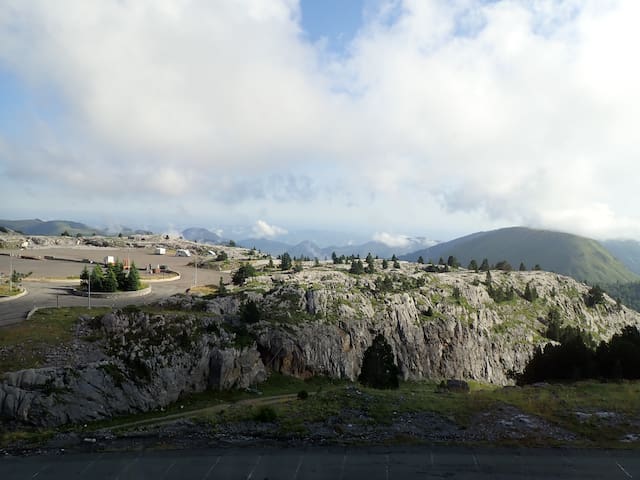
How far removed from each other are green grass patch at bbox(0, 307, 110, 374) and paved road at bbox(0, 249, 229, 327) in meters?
3.22

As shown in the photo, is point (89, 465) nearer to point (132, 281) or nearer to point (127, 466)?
point (127, 466)

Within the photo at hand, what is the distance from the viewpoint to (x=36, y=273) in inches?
3629

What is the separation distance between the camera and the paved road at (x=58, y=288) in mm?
57912

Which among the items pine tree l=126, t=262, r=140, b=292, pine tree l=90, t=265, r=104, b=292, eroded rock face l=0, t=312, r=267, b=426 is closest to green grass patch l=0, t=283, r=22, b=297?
pine tree l=90, t=265, r=104, b=292

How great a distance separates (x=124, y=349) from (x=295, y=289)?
37.1 metres

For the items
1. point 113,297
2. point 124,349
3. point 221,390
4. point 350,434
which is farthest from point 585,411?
point 113,297

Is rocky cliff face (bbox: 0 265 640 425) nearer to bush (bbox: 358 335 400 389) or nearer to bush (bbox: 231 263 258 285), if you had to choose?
bush (bbox: 231 263 258 285)

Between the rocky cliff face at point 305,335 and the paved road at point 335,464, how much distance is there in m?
15.0

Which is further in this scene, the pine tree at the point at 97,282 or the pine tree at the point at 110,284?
the pine tree at the point at 97,282

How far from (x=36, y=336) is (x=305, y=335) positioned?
3723cm

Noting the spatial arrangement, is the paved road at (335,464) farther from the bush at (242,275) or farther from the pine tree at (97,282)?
the bush at (242,275)

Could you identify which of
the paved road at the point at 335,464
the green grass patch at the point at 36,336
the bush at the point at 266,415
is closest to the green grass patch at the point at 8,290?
the green grass patch at the point at 36,336

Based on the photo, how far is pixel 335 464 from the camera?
1969 cm

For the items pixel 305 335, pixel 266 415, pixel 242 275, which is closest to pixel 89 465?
pixel 266 415
